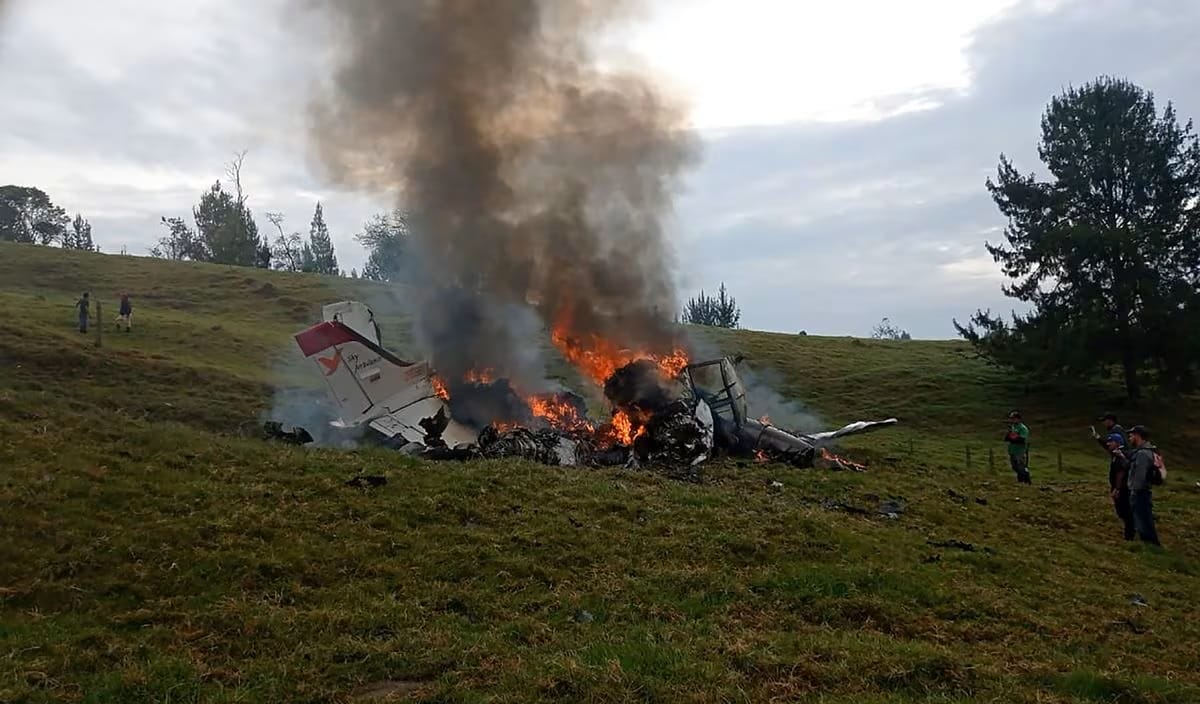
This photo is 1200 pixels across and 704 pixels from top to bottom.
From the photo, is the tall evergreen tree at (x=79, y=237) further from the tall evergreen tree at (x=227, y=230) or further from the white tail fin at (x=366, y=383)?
the white tail fin at (x=366, y=383)

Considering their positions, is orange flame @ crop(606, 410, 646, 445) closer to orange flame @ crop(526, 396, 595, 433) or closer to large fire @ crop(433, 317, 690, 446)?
large fire @ crop(433, 317, 690, 446)

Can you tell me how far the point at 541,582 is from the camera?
8.77m

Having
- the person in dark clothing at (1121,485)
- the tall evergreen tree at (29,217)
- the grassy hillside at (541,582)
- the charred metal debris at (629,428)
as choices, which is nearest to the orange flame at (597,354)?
the charred metal debris at (629,428)

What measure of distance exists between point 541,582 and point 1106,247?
32528 mm

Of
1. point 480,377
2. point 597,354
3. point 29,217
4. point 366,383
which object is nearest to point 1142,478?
point 597,354

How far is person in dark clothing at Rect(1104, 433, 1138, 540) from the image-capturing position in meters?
13.5

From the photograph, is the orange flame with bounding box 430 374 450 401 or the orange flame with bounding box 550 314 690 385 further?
the orange flame with bounding box 550 314 690 385

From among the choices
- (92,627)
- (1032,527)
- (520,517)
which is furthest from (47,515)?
(1032,527)

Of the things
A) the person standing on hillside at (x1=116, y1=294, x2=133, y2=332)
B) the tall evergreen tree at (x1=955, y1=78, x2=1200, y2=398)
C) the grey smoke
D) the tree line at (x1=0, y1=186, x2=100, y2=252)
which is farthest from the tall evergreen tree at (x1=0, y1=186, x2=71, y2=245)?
the tall evergreen tree at (x1=955, y1=78, x2=1200, y2=398)

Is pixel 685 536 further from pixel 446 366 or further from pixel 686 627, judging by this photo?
pixel 446 366

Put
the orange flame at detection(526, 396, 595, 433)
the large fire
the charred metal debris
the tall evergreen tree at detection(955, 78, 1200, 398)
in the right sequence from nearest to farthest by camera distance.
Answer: the charred metal debris
the large fire
the orange flame at detection(526, 396, 595, 433)
the tall evergreen tree at detection(955, 78, 1200, 398)

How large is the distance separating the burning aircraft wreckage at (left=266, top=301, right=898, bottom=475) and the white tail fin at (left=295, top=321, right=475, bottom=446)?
0.08 ft

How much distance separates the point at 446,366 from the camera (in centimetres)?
2016

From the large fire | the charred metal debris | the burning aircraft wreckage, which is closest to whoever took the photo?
the charred metal debris
